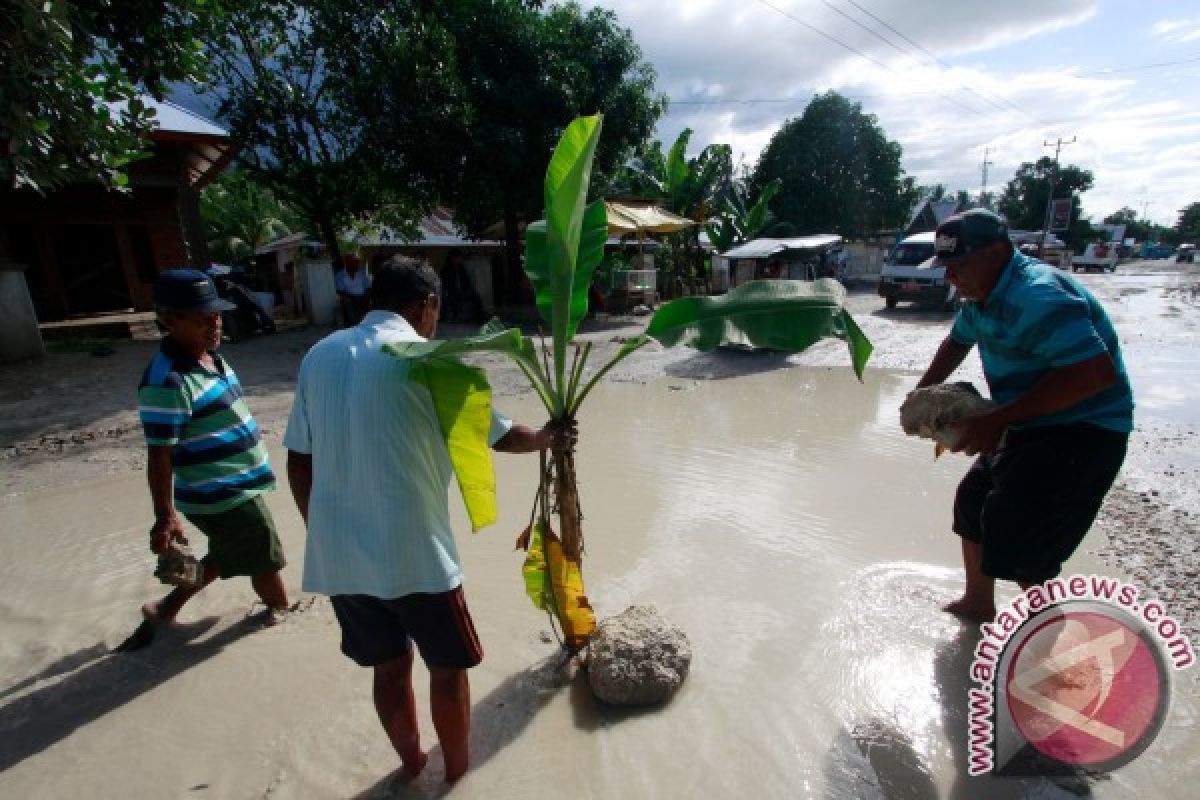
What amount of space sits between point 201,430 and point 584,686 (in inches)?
80.8

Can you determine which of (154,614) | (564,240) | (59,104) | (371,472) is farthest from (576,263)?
(59,104)

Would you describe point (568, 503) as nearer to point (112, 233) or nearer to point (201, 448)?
point (201, 448)

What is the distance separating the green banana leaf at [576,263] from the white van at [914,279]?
1513 centimetres

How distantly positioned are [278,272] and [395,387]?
2577cm

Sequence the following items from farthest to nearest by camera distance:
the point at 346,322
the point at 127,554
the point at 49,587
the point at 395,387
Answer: the point at 346,322, the point at 127,554, the point at 49,587, the point at 395,387

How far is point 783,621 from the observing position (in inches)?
126

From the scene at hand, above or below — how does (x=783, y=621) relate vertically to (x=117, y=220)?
below

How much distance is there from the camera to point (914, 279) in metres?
15.9

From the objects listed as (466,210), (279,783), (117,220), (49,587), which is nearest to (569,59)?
(466,210)

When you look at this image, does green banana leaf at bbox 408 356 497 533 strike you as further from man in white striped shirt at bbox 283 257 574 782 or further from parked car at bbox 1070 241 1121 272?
parked car at bbox 1070 241 1121 272

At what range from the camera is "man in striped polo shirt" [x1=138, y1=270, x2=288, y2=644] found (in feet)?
8.57

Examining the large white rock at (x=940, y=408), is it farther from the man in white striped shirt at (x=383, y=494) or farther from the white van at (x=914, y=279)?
the white van at (x=914, y=279)

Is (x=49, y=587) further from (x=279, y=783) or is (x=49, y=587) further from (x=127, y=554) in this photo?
(x=279, y=783)

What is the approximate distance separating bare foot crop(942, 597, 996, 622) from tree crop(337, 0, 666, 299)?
36.9ft
